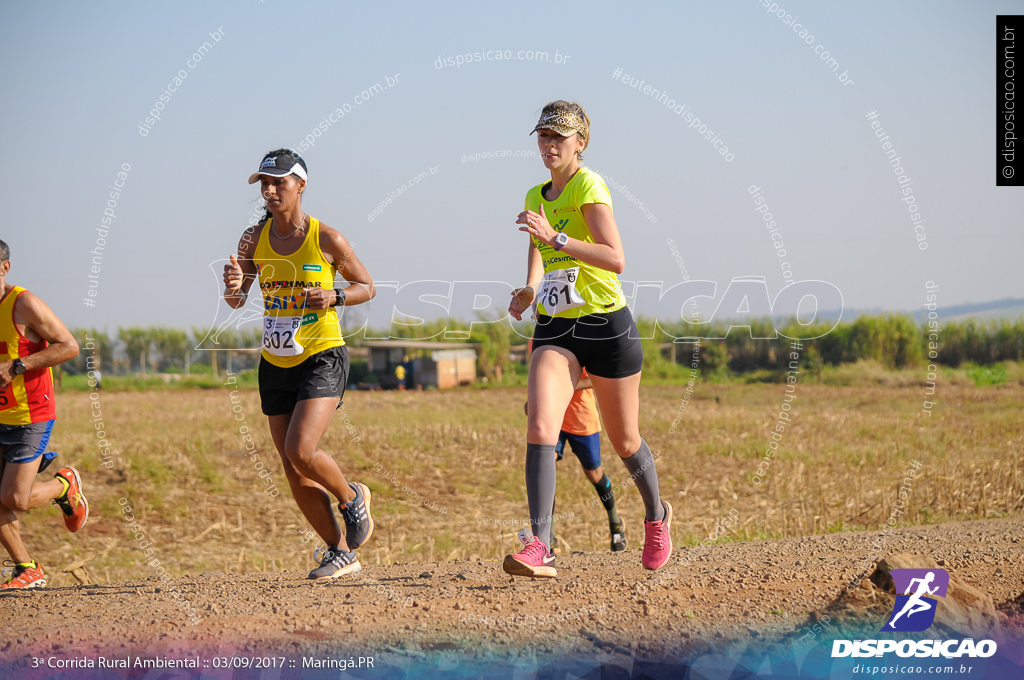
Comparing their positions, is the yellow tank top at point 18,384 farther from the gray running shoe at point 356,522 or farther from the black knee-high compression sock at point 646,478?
the black knee-high compression sock at point 646,478

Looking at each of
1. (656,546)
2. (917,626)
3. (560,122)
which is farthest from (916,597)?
(560,122)

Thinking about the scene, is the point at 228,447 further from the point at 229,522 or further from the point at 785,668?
the point at 785,668

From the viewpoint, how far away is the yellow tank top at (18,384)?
5035 millimetres

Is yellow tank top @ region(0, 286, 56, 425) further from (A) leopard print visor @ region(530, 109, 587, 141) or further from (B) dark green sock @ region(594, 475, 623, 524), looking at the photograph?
(B) dark green sock @ region(594, 475, 623, 524)

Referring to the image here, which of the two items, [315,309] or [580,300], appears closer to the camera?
[580,300]

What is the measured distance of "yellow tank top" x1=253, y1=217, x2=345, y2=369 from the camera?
4691 mm

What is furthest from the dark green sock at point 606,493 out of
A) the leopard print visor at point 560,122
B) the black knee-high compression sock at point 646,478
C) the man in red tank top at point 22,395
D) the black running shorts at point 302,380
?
the man in red tank top at point 22,395

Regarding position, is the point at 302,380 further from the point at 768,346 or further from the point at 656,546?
the point at 768,346

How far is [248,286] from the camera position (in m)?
4.89

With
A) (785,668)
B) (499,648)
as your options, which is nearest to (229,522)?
(499,648)

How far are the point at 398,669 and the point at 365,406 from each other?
1673 centimetres

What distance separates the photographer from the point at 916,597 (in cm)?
362

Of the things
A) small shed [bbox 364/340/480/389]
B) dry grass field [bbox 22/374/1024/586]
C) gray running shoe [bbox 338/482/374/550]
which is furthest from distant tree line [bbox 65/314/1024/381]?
gray running shoe [bbox 338/482/374/550]

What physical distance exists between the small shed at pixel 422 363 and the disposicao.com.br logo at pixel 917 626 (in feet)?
72.3
